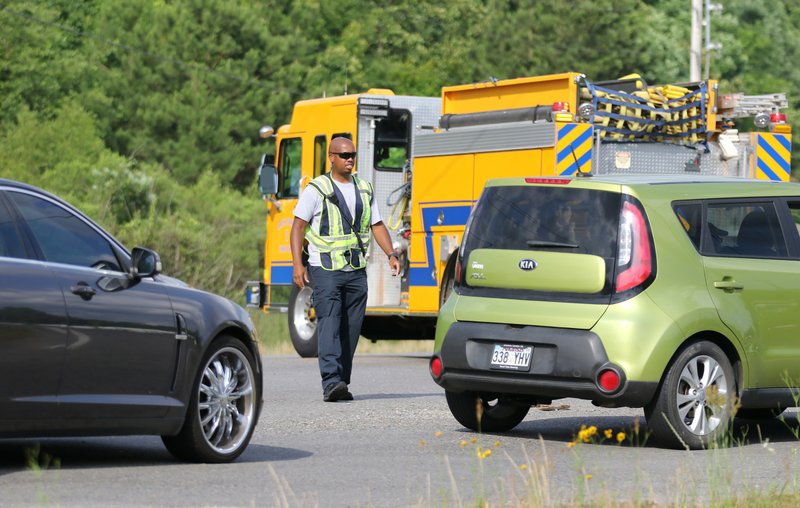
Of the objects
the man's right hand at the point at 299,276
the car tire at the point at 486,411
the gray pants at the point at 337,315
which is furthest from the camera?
the gray pants at the point at 337,315

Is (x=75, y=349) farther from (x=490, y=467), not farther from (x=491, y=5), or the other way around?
(x=491, y=5)

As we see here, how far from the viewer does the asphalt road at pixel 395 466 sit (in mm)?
8102

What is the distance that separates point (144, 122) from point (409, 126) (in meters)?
42.3

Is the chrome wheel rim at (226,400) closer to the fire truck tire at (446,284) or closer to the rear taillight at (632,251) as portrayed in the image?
the rear taillight at (632,251)

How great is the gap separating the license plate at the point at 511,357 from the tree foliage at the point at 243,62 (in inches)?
1536

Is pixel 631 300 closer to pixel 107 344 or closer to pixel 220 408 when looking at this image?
pixel 220 408

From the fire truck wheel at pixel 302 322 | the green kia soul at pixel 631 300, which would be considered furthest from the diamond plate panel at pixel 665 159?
the green kia soul at pixel 631 300

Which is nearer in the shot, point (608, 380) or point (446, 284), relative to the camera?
point (608, 380)

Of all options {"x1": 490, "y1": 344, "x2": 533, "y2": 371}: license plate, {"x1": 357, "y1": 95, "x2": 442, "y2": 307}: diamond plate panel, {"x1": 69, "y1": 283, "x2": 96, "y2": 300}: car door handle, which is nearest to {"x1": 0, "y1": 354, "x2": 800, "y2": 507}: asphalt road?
{"x1": 490, "y1": 344, "x2": 533, "y2": 371}: license plate

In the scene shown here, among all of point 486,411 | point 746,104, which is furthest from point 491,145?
point 486,411

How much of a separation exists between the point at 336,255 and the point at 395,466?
4.23m

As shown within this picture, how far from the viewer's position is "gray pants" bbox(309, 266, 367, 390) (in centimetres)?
1366

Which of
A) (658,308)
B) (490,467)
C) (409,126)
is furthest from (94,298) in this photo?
(409,126)

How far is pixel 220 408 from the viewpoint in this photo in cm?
954
